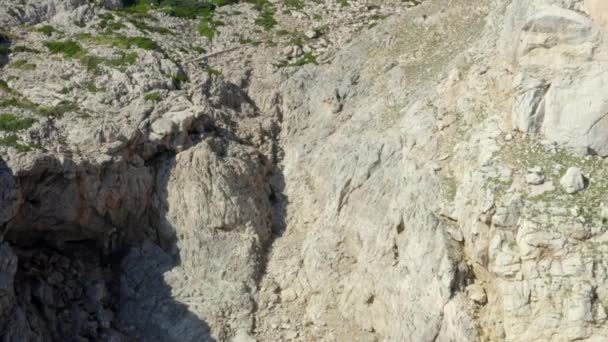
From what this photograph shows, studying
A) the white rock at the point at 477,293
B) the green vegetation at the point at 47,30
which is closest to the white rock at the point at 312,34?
the green vegetation at the point at 47,30

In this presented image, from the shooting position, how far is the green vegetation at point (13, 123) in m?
28.2

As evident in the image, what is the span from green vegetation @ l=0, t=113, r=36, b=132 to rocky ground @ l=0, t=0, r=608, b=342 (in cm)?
8

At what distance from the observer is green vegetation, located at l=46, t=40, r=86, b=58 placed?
113 feet

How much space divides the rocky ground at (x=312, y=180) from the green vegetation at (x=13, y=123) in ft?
0.27

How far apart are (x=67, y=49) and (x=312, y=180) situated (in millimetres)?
13515

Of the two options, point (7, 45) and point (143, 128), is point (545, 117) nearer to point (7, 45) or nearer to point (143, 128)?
point (143, 128)

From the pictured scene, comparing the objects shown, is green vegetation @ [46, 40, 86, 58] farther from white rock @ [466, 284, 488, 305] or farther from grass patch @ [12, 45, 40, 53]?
white rock @ [466, 284, 488, 305]

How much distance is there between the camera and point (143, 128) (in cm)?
3045

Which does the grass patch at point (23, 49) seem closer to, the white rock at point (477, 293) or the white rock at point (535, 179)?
the white rock at point (477, 293)

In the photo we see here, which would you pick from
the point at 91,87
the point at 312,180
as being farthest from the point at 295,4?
the point at 91,87

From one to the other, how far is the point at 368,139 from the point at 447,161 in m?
4.67

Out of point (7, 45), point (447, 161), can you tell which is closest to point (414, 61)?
point (447, 161)

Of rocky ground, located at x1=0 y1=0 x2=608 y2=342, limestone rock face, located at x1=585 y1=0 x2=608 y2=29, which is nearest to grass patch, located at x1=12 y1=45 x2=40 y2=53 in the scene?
rocky ground, located at x1=0 y1=0 x2=608 y2=342

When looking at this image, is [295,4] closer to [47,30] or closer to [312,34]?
[312,34]
